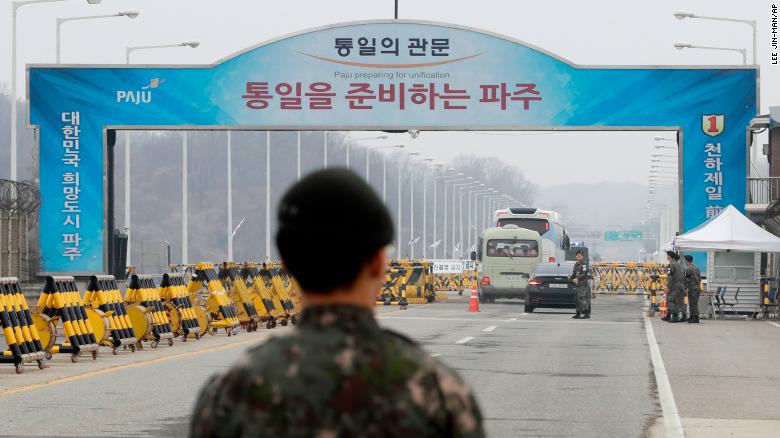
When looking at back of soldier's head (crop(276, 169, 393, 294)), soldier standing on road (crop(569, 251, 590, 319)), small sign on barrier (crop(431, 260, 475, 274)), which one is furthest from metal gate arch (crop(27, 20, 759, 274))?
small sign on barrier (crop(431, 260, 475, 274))

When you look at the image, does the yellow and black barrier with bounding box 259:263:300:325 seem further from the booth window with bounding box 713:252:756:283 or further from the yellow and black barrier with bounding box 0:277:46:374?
the yellow and black barrier with bounding box 0:277:46:374

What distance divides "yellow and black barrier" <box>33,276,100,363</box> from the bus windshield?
39506mm

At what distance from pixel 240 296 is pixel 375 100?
12948 mm

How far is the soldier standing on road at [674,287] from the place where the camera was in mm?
33250

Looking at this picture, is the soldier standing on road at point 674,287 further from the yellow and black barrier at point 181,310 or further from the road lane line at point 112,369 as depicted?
the road lane line at point 112,369

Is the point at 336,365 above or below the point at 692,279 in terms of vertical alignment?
above

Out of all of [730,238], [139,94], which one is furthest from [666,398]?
[139,94]

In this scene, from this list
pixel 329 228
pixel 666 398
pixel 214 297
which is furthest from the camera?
pixel 214 297

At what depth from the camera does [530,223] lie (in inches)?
2315

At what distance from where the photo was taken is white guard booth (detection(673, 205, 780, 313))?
34.3 m

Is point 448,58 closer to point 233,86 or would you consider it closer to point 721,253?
point 233,86

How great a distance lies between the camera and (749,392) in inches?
610

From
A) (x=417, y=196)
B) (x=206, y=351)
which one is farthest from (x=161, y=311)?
(x=417, y=196)

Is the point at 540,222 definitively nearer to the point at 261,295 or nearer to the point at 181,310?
the point at 261,295
